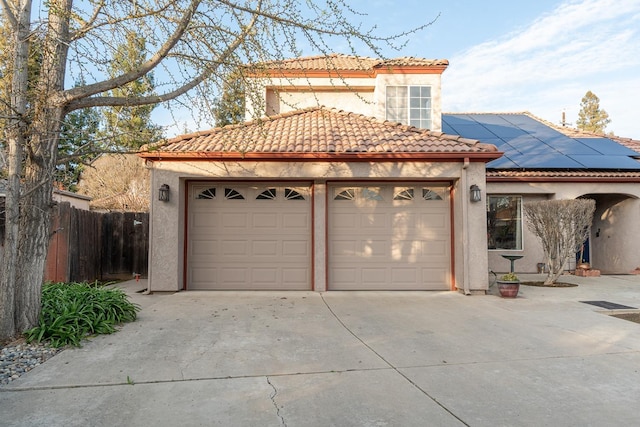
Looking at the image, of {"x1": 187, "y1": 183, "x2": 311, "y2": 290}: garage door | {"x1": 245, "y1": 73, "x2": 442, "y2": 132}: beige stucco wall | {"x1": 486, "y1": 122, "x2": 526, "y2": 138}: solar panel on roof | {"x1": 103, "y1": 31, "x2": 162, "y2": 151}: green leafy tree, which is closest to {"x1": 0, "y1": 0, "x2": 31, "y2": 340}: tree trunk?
{"x1": 103, "y1": 31, "x2": 162, "y2": 151}: green leafy tree

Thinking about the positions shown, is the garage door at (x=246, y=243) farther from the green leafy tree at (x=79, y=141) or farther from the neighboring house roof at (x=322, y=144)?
the green leafy tree at (x=79, y=141)

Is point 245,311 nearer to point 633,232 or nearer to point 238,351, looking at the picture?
point 238,351

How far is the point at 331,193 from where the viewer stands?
934 centimetres

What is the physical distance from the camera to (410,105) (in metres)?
12.7

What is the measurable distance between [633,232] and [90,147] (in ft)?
48.9

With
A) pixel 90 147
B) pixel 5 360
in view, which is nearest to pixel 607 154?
pixel 90 147

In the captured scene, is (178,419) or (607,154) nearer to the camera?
(178,419)

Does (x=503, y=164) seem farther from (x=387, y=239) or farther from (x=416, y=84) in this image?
(x=387, y=239)

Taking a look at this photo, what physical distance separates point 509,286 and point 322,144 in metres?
5.13

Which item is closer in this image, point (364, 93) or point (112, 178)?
point (364, 93)

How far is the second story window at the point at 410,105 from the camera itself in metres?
12.7

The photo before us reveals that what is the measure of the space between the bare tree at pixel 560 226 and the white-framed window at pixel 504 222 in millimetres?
1918

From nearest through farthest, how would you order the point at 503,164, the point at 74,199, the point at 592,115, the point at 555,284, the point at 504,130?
the point at 555,284 < the point at 503,164 < the point at 74,199 < the point at 504,130 < the point at 592,115

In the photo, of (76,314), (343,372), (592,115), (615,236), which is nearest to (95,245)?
(76,314)
